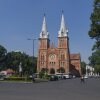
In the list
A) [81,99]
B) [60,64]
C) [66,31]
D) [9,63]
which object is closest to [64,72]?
[60,64]

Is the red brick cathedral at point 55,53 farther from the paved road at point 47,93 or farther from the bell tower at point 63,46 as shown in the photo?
the paved road at point 47,93

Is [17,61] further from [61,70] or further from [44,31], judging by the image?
[44,31]

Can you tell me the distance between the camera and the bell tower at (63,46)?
18588 cm

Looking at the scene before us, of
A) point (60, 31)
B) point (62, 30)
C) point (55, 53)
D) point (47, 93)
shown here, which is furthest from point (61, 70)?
point (47, 93)

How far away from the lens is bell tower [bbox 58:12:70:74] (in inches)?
7318

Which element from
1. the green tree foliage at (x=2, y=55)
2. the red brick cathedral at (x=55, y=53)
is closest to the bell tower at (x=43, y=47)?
the red brick cathedral at (x=55, y=53)

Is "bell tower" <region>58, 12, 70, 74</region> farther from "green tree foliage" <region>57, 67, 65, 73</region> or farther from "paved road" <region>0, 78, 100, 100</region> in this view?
"paved road" <region>0, 78, 100, 100</region>

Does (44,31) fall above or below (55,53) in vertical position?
above

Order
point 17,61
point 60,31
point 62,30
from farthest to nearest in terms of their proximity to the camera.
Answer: point 60,31
point 62,30
point 17,61

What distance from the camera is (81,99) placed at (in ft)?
67.4

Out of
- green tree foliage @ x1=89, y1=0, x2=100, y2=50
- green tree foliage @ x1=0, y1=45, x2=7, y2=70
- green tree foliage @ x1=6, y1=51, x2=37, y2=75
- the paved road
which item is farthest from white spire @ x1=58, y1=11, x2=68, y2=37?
the paved road

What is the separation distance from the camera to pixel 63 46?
188 metres

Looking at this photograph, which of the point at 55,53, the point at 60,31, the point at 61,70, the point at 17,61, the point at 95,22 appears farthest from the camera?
the point at 55,53

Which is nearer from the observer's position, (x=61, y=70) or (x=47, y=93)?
(x=47, y=93)
